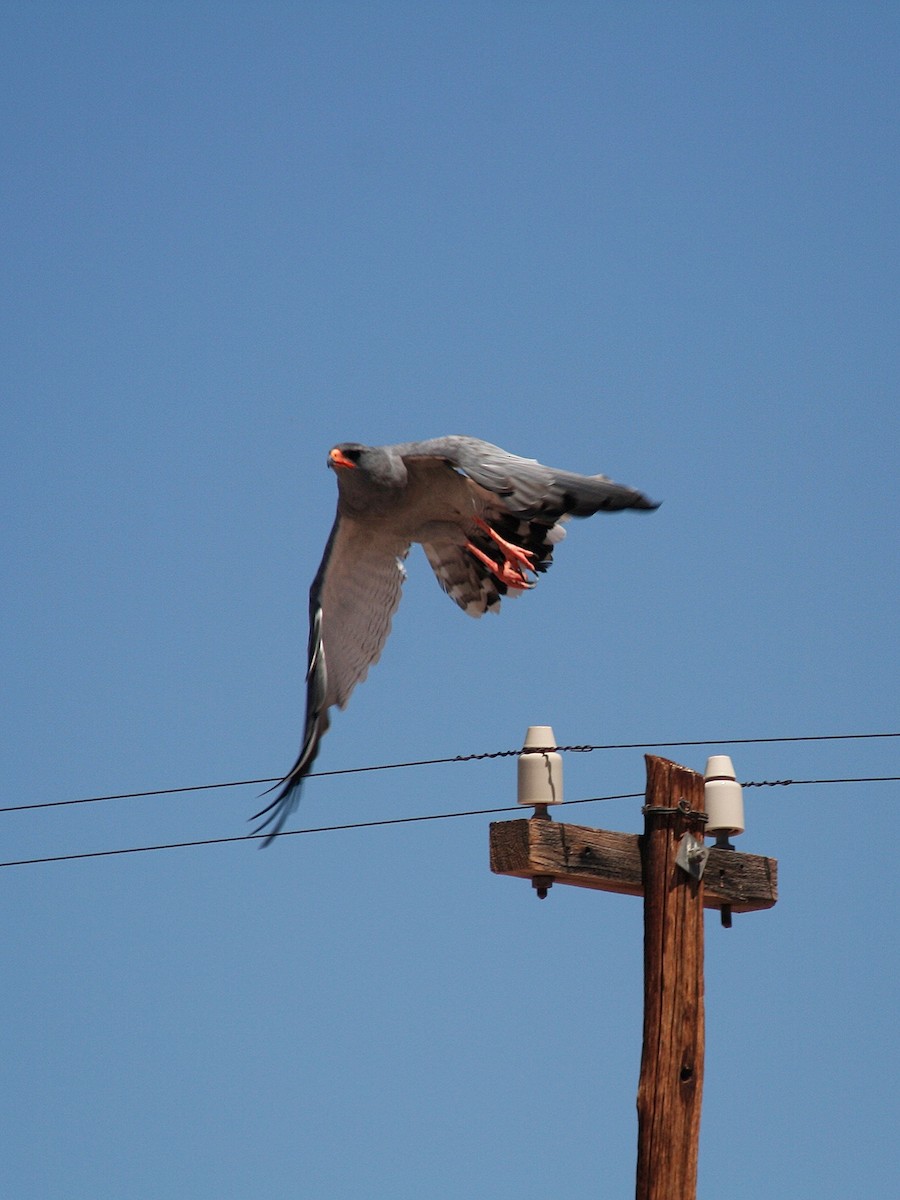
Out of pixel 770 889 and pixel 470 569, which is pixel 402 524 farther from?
pixel 770 889

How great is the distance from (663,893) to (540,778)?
26.9 inches

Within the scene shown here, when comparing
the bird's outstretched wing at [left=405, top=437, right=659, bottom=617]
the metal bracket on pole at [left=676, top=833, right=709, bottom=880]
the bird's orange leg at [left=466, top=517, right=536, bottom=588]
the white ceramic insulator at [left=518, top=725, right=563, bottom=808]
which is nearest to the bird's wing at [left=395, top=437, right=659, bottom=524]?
the bird's outstretched wing at [left=405, top=437, right=659, bottom=617]

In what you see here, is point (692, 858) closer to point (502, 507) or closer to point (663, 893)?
point (663, 893)

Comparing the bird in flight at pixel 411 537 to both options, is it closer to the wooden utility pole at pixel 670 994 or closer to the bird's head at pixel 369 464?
the bird's head at pixel 369 464

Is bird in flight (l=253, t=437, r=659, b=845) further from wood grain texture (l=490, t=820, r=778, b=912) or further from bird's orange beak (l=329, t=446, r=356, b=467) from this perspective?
wood grain texture (l=490, t=820, r=778, b=912)

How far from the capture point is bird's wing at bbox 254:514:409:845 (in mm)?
8984

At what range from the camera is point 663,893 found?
6742 mm

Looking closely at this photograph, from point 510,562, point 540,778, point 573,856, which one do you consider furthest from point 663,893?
point 510,562

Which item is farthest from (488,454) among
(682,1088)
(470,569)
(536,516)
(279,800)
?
(682,1088)

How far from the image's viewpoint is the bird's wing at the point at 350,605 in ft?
29.5

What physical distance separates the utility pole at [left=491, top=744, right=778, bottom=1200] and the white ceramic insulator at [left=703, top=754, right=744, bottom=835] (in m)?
0.07

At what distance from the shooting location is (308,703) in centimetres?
878

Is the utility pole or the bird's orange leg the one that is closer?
the utility pole

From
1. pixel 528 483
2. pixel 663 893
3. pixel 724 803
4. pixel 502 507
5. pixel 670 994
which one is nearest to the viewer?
pixel 670 994
